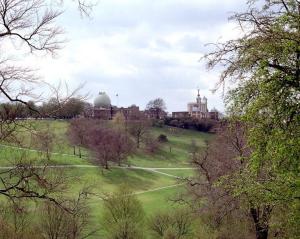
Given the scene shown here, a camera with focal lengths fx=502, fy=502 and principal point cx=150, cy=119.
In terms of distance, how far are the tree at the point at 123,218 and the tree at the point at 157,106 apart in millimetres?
97973

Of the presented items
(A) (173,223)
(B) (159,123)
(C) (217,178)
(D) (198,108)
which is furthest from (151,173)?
(D) (198,108)

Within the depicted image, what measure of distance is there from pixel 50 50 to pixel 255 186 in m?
5.19

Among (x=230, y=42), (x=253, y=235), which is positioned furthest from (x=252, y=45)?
(x=253, y=235)

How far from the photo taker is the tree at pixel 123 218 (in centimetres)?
4278

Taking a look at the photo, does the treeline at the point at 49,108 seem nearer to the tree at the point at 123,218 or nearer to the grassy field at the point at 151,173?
the grassy field at the point at 151,173

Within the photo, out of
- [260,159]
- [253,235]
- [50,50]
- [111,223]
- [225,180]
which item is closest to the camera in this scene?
[50,50]

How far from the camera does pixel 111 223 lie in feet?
144

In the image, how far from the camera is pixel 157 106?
5940 inches

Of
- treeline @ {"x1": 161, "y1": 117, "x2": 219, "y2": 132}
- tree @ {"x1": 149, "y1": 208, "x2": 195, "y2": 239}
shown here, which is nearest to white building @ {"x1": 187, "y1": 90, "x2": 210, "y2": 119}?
treeline @ {"x1": 161, "y1": 117, "x2": 219, "y2": 132}

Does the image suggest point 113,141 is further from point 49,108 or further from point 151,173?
point 49,108

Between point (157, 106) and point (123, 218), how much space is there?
10771 centimetres

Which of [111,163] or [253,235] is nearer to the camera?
[253,235]

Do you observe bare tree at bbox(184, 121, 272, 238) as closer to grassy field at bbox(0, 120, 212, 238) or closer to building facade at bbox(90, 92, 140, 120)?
grassy field at bbox(0, 120, 212, 238)

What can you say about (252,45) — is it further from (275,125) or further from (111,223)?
(111,223)
